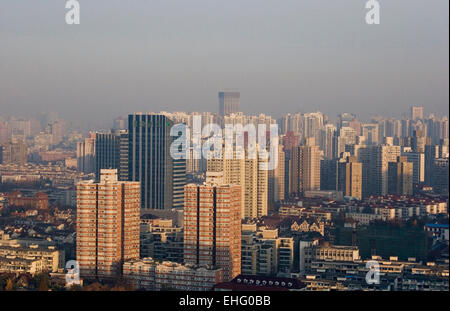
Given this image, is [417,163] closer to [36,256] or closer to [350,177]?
[350,177]

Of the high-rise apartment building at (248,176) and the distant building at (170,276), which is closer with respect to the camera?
the distant building at (170,276)

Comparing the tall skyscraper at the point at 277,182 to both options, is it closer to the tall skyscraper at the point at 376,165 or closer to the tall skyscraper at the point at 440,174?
the tall skyscraper at the point at 376,165

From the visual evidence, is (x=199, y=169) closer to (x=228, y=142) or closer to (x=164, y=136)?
(x=228, y=142)

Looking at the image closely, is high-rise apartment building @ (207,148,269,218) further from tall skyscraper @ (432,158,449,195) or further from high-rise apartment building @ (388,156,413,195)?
tall skyscraper @ (432,158,449,195)

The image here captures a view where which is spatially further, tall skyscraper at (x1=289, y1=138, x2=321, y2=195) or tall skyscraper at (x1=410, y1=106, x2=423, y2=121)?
tall skyscraper at (x1=289, y1=138, x2=321, y2=195)

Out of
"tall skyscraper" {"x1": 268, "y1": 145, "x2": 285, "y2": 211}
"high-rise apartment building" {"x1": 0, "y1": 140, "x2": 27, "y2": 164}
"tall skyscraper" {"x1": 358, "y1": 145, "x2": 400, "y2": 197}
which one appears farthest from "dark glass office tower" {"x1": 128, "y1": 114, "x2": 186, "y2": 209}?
"tall skyscraper" {"x1": 358, "y1": 145, "x2": 400, "y2": 197}

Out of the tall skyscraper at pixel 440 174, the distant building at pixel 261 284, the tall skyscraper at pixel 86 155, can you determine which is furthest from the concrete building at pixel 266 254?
the tall skyscraper at pixel 440 174

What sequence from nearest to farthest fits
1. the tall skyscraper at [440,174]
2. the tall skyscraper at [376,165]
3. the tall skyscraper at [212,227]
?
the tall skyscraper at [212,227] → the tall skyscraper at [440,174] → the tall skyscraper at [376,165]
